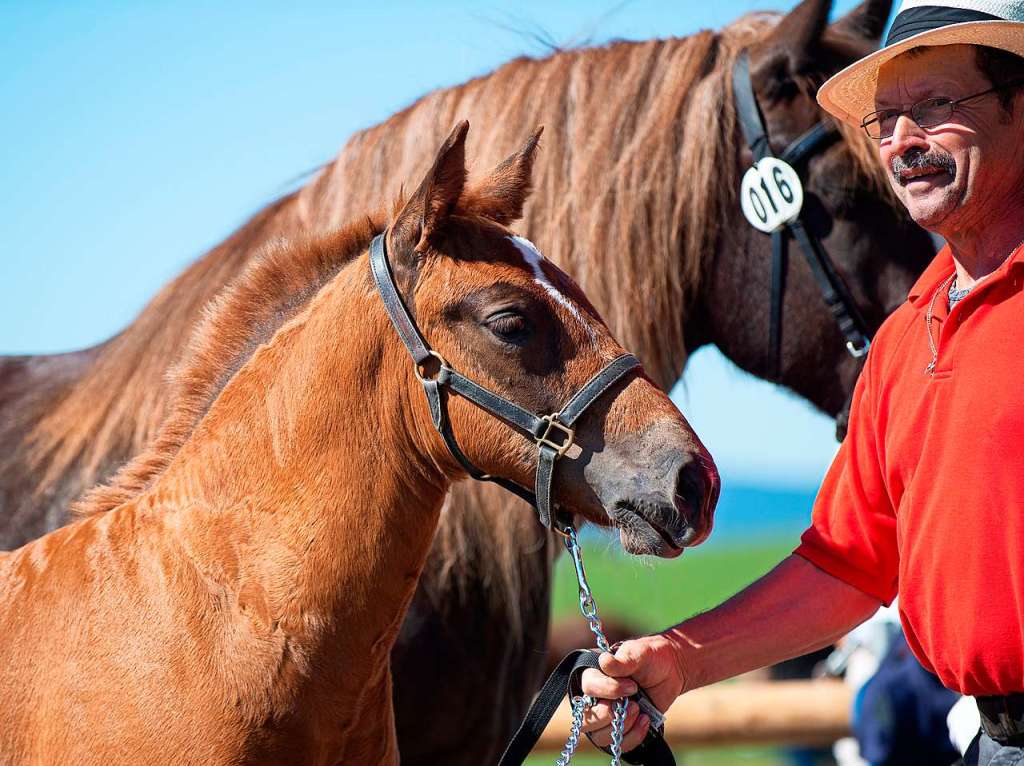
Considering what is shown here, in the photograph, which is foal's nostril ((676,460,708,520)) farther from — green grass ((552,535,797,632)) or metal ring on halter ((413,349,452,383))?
green grass ((552,535,797,632))

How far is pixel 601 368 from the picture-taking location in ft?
7.30

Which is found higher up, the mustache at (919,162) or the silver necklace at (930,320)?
the mustache at (919,162)

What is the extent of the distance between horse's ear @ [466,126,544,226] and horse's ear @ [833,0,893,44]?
1.25m

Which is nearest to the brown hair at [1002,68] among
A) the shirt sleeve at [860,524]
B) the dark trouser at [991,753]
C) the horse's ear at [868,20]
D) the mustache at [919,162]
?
the mustache at [919,162]

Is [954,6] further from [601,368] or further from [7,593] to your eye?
[7,593]


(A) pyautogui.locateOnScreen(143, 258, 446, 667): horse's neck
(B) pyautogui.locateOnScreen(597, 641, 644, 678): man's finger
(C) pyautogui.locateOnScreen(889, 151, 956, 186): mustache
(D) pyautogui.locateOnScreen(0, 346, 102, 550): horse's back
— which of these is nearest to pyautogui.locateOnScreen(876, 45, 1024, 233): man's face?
(C) pyautogui.locateOnScreen(889, 151, 956, 186): mustache

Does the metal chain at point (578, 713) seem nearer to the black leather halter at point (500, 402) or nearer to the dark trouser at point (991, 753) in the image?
the black leather halter at point (500, 402)

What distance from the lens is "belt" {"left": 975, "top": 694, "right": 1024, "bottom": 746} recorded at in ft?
6.10

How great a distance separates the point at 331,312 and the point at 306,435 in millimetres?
254

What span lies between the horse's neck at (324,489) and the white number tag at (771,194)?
Answer: 4.10 ft

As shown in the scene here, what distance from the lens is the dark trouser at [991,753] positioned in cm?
186

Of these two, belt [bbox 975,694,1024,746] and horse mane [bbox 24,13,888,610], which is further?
horse mane [bbox 24,13,888,610]

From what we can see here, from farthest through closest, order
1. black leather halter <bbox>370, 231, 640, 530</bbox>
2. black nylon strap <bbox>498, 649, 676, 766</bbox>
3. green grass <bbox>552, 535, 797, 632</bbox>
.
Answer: green grass <bbox>552, 535, 797, 632</bbox> → black leather halter <bbox>370, 231, 640, 530</bbox> → black nylon strap <bbox>498, 649, 676, 766</bbox>

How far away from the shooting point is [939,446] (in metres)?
1.93
